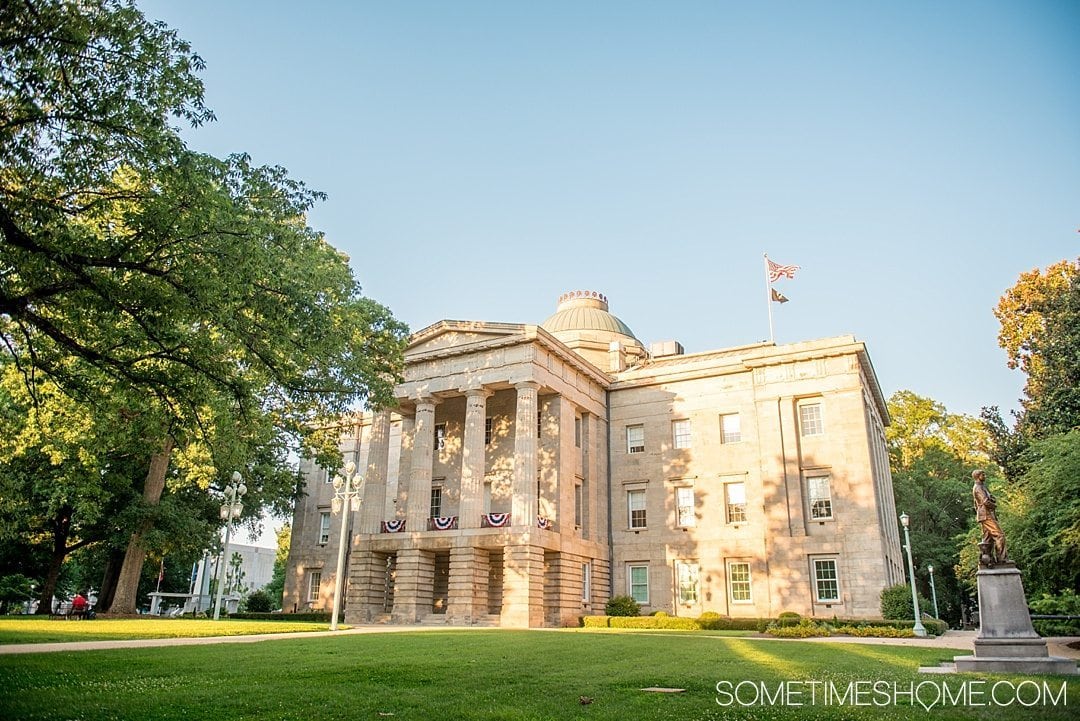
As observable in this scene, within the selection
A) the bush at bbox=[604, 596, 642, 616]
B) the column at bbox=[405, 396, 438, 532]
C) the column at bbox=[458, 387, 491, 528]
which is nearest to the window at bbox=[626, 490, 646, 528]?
the bush at bbox=[604, 596, 642, 616]

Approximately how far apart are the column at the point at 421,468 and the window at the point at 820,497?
19.9 m

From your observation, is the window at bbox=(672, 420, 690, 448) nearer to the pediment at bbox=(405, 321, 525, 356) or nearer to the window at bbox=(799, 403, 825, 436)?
the window at bbox=(799, 403, 825, 436)

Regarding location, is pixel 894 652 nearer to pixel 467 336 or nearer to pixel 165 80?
pixel 165 80

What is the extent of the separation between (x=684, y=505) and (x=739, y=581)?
500 cm

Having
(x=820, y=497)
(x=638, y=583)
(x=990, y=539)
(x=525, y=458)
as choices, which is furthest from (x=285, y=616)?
(x=990, y=539)

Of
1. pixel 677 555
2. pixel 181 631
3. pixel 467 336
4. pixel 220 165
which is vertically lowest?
pixel 181 631

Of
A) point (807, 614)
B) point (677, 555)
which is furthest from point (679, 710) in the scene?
point (677, 555)

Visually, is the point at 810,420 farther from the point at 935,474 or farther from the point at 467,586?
the point at 935,474

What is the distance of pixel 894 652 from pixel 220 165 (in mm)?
19454

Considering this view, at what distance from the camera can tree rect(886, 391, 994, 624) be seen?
171 feet

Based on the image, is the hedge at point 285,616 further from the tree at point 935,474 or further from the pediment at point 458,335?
the tree at point 935,474

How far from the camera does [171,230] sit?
13648 millimetres

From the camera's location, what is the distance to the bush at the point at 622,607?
37312 mm

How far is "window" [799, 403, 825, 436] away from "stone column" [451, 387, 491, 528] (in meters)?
17.0
